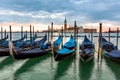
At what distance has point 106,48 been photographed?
21672 mm

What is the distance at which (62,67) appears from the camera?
15.7m

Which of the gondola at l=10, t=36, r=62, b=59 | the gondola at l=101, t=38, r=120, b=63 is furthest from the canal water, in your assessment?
the gondola at l=10, t=36, r=62, b=59

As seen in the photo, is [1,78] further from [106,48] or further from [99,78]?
[106,48]

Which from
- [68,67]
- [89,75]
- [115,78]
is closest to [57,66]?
[68,67]

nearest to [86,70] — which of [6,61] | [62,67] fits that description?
[62,67]

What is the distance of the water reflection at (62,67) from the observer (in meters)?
13.2

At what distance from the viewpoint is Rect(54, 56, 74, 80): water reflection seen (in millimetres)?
13209

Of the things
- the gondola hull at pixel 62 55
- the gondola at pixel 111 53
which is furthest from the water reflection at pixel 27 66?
the gondola at pixel 111 53

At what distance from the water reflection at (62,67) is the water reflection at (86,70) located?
3.09 feet

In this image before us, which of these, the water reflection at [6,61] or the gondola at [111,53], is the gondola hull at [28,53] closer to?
the water reflection at [6,61]

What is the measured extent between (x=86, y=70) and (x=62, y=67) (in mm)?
1785

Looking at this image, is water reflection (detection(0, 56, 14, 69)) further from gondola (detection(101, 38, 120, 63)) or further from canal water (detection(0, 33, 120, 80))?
gondola (detection(101, 38, 120, 63))

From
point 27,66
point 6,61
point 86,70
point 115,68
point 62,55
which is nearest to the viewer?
point 86,70

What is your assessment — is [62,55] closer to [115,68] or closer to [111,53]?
[115,68]
